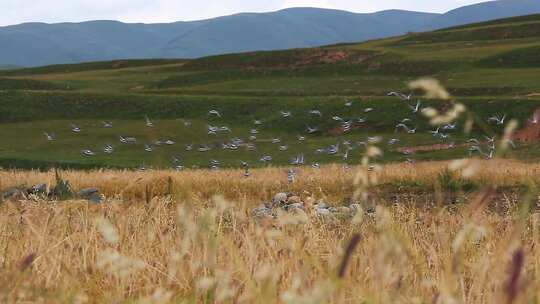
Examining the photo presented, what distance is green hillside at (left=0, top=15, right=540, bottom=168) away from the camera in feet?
130

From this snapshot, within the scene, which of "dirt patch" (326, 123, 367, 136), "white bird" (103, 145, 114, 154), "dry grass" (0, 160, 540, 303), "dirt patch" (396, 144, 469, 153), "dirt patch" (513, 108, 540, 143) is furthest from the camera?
"dirt patch" (326, 123, 367, 136)

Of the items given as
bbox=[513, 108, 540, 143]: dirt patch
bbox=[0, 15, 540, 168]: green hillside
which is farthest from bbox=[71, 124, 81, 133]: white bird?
bbox=[513, 108, 540, 143]: dirt patch

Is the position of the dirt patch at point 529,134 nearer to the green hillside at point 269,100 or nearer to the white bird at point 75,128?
the green hillside at point 269,100

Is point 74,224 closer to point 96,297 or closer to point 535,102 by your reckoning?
point 96,297

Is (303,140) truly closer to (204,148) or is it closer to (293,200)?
(204,148)

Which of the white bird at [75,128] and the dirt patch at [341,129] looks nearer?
the dirt patch at [341,129]

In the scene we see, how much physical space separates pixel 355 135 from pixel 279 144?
4.78 metres

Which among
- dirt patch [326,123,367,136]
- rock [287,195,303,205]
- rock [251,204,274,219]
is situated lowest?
dirt patch [326,123,367,136]

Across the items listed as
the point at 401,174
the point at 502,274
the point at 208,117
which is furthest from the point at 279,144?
the point at 502,274

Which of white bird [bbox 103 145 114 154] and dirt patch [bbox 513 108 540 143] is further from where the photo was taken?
white bird [bbox 103 145 114 154]

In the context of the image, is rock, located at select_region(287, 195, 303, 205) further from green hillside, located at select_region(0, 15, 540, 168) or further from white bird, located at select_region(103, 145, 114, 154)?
white bird, located at select_region(103, 145, 114, 154)

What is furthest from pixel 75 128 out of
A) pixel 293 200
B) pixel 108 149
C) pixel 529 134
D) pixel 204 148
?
pixel 293 200

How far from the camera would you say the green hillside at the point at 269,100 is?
39503mm

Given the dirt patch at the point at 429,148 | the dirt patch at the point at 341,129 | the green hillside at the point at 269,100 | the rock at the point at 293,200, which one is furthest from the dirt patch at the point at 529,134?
the rock at the point at 293,200
